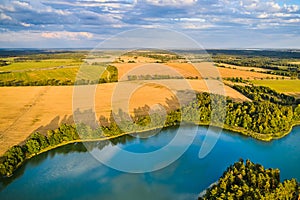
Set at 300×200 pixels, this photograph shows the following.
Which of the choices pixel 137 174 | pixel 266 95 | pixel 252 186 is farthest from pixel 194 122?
pixel 266 95

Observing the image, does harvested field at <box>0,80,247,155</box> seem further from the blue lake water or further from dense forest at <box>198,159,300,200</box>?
dense forest at <box>198,159,300,200</box>

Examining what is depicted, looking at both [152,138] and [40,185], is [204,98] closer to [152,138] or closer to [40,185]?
[152,138]

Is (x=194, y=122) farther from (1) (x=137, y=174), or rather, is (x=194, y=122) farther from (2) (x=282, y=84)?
(2) (x=282, y=84)

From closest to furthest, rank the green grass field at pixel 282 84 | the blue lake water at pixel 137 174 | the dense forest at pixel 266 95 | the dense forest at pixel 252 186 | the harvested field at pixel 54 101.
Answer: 1. the dense forest at pixel 252 186
2. the blue lake water at pixel 137 174
3. the harvested field at pixel 54 101
4. the dense forest at pixel 266 95
5. the green grass field at pixel 282 84

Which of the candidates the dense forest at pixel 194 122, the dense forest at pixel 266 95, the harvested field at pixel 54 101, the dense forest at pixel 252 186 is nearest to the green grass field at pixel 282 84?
the dense forest at pixel 266 95

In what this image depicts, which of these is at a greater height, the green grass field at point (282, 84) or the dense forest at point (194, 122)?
the green grass field at point (282, 84)

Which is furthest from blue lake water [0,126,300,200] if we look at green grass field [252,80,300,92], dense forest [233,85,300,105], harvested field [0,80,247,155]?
green grass field [252,80,300,92]

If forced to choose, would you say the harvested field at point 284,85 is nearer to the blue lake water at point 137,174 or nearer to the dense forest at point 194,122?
the dense forest at point 194,122
